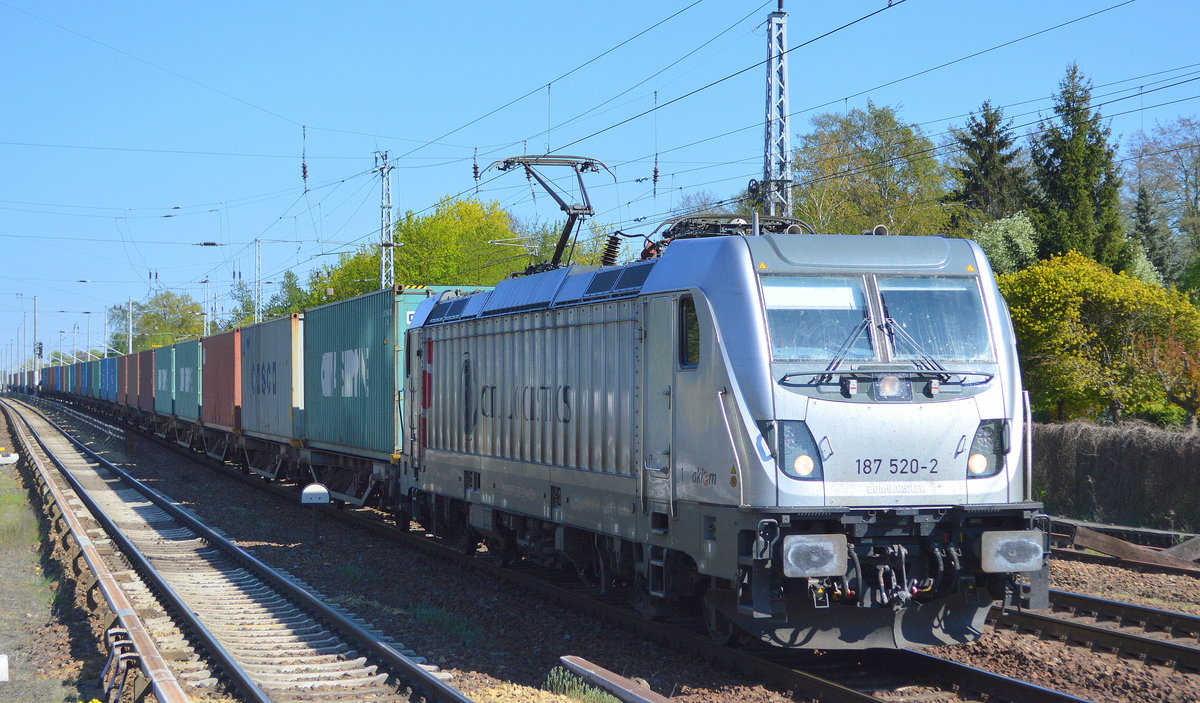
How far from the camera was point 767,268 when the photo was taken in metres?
8.53

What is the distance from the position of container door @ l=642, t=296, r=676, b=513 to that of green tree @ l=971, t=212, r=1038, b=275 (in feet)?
89.0

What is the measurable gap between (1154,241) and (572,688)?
1599 inches

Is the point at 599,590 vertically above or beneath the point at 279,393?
beneath

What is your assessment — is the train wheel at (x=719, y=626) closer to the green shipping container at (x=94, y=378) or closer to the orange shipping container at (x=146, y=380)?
the orange shipping container at (x=146, y=380)

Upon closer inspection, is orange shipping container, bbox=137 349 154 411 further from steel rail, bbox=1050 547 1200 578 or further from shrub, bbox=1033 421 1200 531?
steel rail, bbox=1050 547 1200 578

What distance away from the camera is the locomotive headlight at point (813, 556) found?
7.74 meters

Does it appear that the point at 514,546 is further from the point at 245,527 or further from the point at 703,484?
the point at 245,527

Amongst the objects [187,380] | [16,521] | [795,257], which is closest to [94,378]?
[187,380]

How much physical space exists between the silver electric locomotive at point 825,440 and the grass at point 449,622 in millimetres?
1798

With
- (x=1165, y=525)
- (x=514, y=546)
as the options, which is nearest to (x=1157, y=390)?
(x=1165, y=525)

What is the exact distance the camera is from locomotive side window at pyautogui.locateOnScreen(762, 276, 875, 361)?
27.3ft

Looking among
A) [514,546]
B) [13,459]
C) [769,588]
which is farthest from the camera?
[13,459]

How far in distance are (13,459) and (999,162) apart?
3635 cm

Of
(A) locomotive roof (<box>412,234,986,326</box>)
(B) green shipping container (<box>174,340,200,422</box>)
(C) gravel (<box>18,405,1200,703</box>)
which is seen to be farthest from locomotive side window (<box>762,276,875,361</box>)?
(B) green shipping container (<box>174,340,200,422</box>)
